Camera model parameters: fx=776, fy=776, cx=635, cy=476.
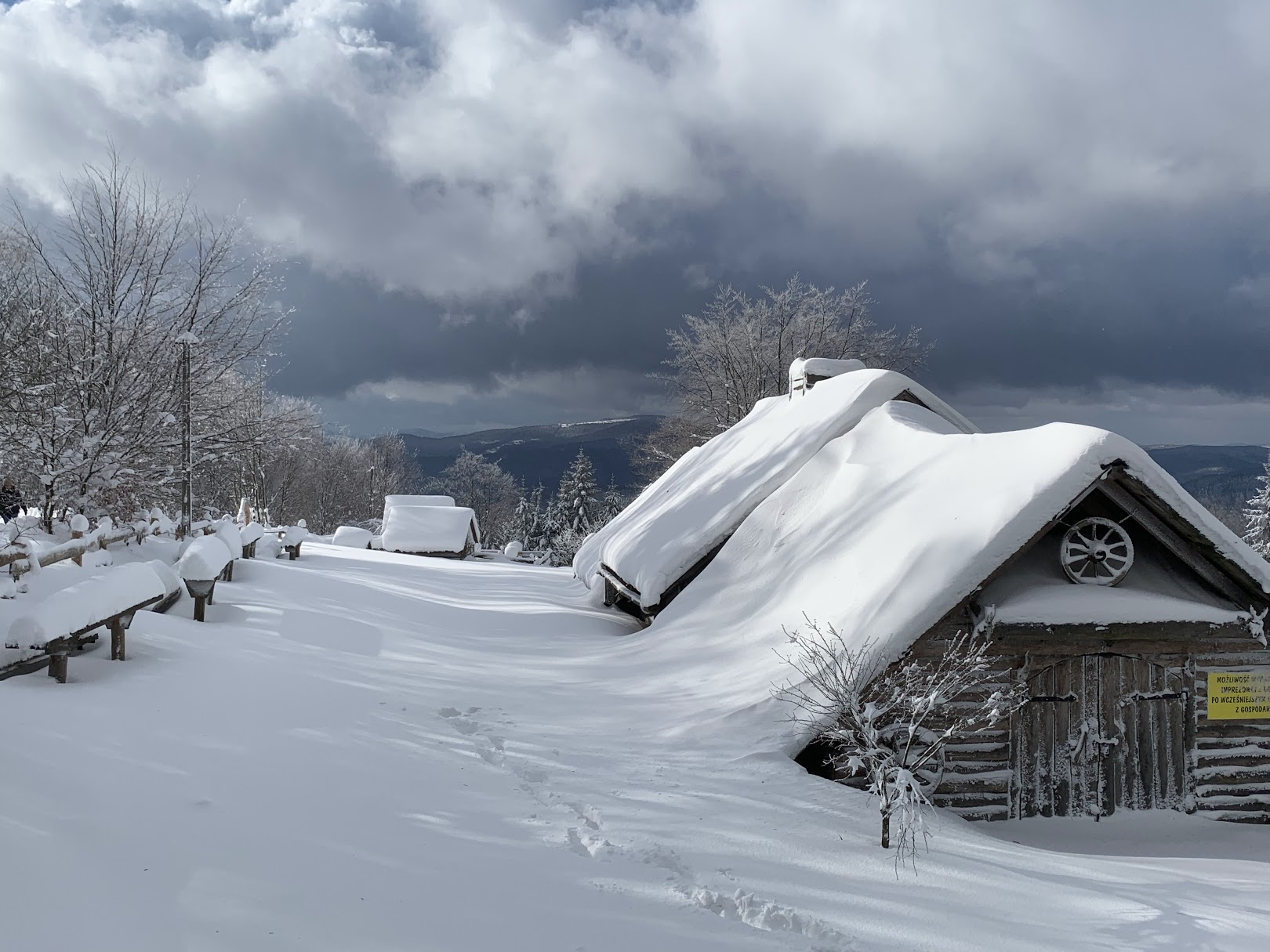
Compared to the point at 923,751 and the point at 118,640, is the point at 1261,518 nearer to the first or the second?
the point at 923,751

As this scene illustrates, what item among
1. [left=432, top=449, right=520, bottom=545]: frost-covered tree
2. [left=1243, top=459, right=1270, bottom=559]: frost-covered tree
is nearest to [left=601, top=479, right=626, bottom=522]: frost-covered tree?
[left=432, top=449, right=520, bottom=545]: frost-covered tree

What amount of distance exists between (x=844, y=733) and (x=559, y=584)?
49.3ft

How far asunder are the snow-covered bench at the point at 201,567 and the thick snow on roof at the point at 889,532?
644 centimetres

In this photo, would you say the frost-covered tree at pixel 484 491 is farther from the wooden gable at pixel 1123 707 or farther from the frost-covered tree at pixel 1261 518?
the wooden gable at pixel 1123 707

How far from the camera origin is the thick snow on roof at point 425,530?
35488 mm

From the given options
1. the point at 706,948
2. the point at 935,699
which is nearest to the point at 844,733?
the point at 935,699

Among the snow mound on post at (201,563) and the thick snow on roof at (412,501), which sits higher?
A: the thick snow on roof at (412,501)

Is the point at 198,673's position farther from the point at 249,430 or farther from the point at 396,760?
the point at 249,430

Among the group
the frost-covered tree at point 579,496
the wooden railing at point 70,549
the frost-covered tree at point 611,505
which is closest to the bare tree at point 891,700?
the wooden railing at point 70,549

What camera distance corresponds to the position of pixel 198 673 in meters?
8.51

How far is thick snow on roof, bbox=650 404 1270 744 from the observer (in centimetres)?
786

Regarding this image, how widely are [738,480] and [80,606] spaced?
9619mm

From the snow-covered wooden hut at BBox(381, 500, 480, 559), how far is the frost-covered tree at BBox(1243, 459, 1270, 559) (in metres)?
42.7

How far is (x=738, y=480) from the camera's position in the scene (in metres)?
13.8
